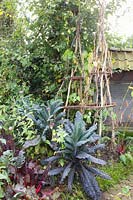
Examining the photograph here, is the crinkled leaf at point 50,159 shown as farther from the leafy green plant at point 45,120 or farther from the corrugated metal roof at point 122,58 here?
the corrugated metal roof at point 122,58

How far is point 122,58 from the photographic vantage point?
4.18m

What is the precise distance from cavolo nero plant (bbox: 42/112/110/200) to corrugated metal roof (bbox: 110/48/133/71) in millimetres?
1514

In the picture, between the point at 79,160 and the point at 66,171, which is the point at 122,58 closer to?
the point at 79,160

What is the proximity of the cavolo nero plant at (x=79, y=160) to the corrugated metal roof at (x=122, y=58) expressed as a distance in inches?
59.6

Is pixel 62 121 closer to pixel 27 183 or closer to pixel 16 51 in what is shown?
pixel 27 183

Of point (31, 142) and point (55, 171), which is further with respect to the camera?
point (31, 142)

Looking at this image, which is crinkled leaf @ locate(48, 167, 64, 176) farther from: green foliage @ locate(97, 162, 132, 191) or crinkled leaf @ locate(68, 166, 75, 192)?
green foliage @ locate(97, 162, 132, 191)

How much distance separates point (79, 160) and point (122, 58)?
6.53 ft

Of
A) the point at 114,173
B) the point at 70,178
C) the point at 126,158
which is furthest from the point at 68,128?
the point at 126,158

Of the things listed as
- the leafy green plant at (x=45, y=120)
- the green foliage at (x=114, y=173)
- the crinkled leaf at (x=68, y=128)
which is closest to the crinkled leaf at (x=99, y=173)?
the green foliage at (x=114, y=173)

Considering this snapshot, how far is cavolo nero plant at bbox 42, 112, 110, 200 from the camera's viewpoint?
8.66 feet

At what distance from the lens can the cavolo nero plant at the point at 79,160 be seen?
2639 millimetres

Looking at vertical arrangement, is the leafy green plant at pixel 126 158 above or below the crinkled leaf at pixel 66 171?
below

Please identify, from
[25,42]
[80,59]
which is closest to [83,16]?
[80,59]
